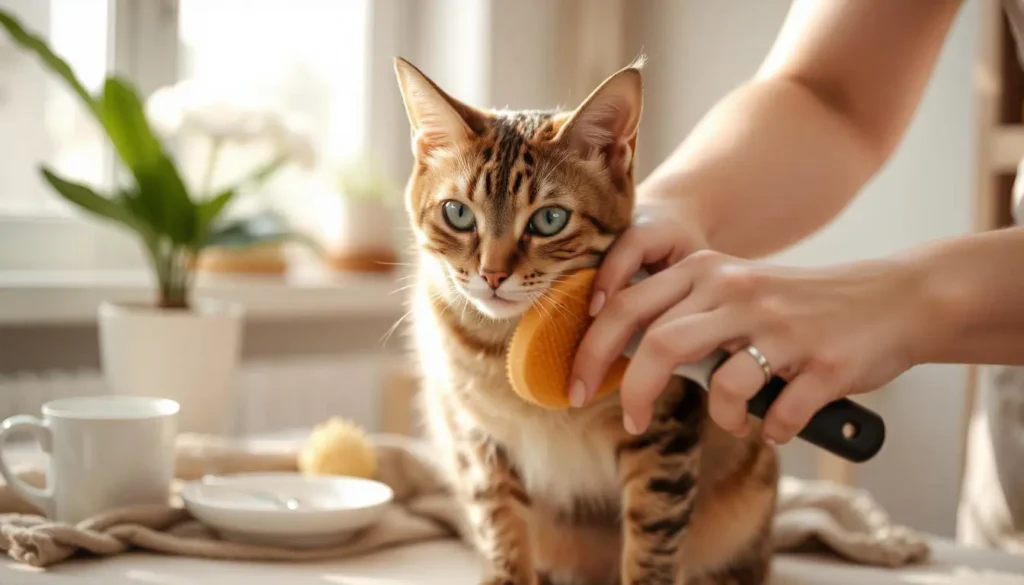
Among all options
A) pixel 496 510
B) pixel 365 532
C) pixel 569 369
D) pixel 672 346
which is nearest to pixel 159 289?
pixel 365 532

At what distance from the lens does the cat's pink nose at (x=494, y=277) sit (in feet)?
2.81

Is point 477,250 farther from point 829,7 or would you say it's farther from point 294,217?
point 294,217

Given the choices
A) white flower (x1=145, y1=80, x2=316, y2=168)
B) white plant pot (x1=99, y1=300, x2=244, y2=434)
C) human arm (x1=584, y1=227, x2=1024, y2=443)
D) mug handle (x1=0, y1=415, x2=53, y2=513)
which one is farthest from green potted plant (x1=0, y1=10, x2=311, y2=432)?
human arm (x1=584, y1=227, x2=1024, y2=443)

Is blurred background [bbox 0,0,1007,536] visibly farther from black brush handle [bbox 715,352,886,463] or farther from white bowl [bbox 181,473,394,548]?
black brush handle [bbox 715,352,886,463]

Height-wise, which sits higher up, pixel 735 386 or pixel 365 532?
pixel 735 386

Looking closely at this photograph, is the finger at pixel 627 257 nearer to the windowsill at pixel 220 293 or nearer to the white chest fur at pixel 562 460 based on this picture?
the white chest fur at pixel 562 460

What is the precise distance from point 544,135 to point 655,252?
153 millimetres

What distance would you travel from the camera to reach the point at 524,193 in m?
0.88

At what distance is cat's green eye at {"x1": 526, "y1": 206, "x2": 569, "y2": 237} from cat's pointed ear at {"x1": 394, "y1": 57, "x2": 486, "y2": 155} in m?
0.11

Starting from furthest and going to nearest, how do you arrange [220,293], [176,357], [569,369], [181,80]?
[181,80] → [220,293] → [176,357] → [569,369]

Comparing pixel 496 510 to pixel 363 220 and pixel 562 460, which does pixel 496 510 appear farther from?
pixel 363 220

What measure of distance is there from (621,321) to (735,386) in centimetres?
11

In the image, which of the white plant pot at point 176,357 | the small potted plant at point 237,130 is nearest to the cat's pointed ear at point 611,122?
the white plant pot at point 176,357

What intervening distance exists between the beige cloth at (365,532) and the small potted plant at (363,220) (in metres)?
1.14
